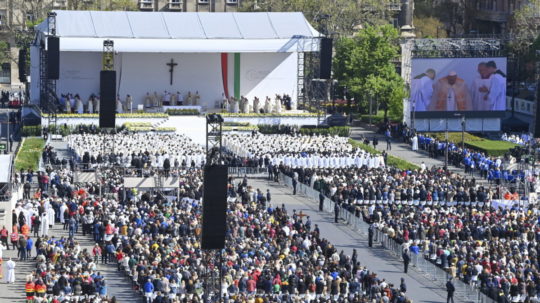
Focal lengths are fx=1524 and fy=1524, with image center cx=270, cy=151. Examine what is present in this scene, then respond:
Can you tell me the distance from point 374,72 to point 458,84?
8.70 meters

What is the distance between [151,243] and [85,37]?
146 ft

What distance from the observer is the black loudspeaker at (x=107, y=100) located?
2815 inches

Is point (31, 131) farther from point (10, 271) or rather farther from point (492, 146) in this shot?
point (10, 271)

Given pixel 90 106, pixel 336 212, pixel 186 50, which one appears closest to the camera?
pixel 336 212

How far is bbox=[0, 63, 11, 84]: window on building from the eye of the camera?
399 feet

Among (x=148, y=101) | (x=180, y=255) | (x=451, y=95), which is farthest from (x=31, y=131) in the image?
(x=180, y=255)

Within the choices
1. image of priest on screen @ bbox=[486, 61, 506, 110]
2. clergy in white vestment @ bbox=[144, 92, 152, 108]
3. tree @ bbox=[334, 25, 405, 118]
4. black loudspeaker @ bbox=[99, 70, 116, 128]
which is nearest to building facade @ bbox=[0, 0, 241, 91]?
clergy in white vestment @ bbox=[144, 92, 152, 108]

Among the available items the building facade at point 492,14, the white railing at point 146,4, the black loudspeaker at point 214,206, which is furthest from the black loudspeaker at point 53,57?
the black loudspeaker at point 214,206

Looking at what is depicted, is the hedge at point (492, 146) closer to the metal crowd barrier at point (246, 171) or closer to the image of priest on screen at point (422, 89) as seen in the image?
the image of priest on screen at point (422, 89)

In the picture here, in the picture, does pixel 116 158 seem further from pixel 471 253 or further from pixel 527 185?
pixel 471 253

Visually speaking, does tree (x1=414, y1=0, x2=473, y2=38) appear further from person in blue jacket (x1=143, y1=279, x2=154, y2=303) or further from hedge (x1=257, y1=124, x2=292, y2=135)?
person in blue jacket (x1=143, y1=279, x2=154, y2=303)

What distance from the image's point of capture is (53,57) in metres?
90.5

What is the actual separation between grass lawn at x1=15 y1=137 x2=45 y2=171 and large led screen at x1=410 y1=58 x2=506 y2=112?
75.1 feet

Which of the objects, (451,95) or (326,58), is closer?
(451,95)
